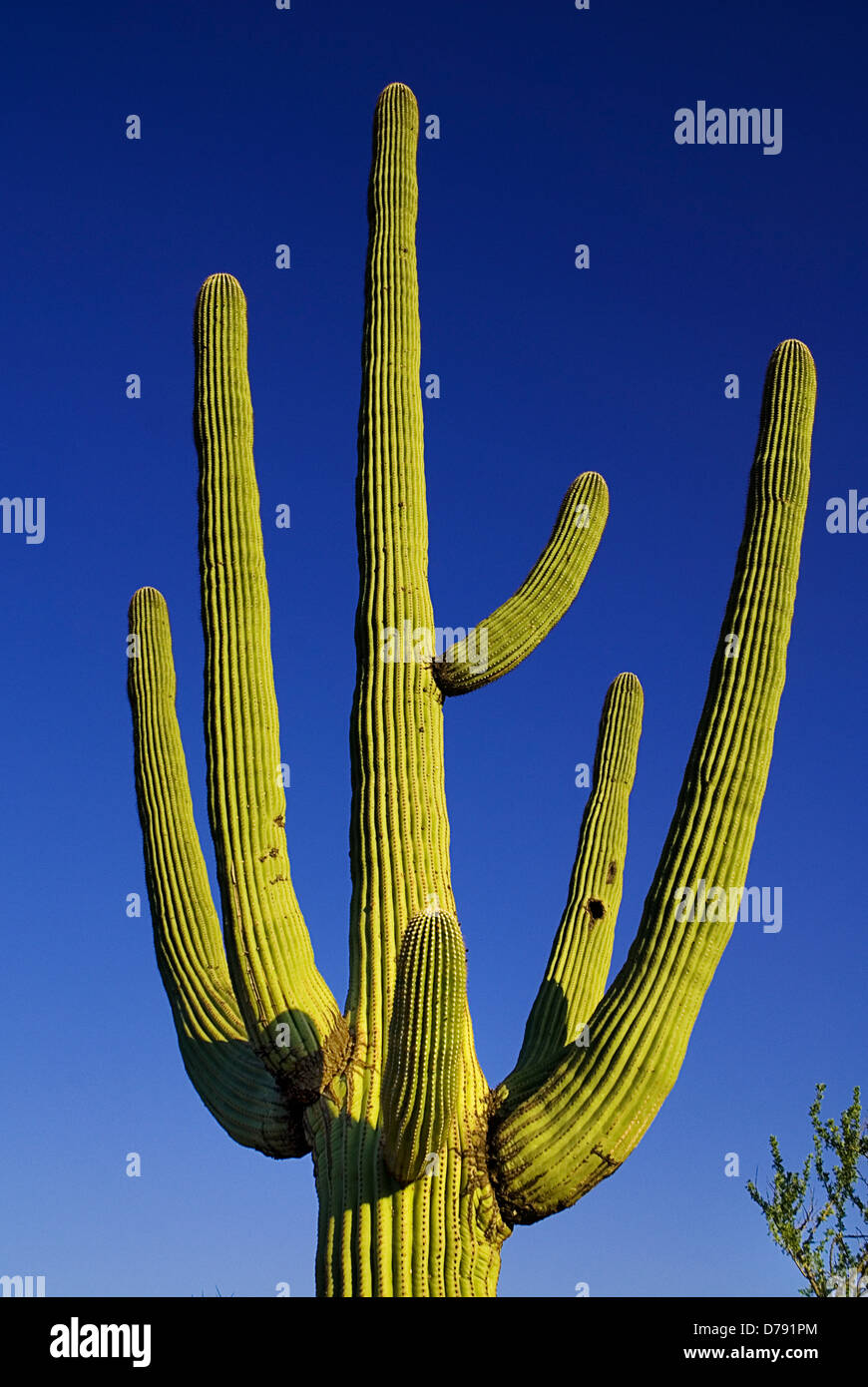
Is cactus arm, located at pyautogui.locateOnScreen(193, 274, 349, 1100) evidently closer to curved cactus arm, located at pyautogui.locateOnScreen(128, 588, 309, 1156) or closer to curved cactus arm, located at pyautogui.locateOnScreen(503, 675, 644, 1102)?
curved cactus arm, located at pyautogui.locateOnScreen(128, 588, 309, 1156)

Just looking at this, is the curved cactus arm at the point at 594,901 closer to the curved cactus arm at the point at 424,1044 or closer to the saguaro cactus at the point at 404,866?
the saguaro cactus at the point at 404,866

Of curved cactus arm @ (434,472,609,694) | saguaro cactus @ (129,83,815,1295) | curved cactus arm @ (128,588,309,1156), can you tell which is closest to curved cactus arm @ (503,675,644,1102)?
saguaro cactus @ (129,83,815,1295)

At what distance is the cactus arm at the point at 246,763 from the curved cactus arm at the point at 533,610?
860 mm

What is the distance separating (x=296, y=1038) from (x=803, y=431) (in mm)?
3376

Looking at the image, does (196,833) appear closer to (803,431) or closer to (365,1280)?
(365,1280)

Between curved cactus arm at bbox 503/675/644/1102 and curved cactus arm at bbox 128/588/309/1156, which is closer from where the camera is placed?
curved cactus arm at bbox 128/588/309/1156

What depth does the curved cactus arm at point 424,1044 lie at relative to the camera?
4812mm

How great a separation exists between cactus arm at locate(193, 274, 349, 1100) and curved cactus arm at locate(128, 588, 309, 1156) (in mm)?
272

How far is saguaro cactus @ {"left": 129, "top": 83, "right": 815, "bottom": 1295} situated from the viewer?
5234 millimetres

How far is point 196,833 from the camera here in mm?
6891

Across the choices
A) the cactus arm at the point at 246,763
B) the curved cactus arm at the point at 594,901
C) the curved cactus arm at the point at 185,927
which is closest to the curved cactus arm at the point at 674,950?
the curved cactus arm at the point at 594,901

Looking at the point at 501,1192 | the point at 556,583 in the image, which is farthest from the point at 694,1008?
the point at 556,583

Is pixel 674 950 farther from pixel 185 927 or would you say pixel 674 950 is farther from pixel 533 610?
pixel 185 927

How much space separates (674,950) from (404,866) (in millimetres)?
1220
